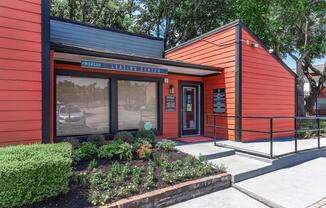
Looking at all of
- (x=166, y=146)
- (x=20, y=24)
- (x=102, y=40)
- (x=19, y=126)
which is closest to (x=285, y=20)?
(x=102, y=40)

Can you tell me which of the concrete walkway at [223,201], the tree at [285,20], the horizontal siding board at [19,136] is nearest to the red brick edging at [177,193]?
the concrete walkway at [223,201]

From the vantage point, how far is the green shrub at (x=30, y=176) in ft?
8.58

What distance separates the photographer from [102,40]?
28.8 feet

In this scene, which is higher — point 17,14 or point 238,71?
point 17,14

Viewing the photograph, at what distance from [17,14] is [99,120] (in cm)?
329

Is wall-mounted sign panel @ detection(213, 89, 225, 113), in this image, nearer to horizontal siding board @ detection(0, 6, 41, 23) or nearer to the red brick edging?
the red brick edging

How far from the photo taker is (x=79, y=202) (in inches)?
117

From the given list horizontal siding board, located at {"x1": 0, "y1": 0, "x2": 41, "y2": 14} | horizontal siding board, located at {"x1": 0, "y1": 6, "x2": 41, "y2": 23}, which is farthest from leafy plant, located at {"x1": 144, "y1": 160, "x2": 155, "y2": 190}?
horizontal siding board, located at {"x1": 0, "y1": 0, "x2": 41, "y2": 14}

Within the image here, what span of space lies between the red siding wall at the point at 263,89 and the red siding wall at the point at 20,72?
19.8 ft

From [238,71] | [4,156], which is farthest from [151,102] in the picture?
[4,156]

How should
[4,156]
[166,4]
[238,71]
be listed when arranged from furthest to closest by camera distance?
[166,4], [238,71], [4,156]

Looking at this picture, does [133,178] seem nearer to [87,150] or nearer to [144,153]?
[144,153]

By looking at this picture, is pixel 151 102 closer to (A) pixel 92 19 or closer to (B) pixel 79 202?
(B) pixel 79 202

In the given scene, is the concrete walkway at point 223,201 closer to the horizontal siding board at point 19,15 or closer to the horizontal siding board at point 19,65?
the horizontal siding board at point 19,65
